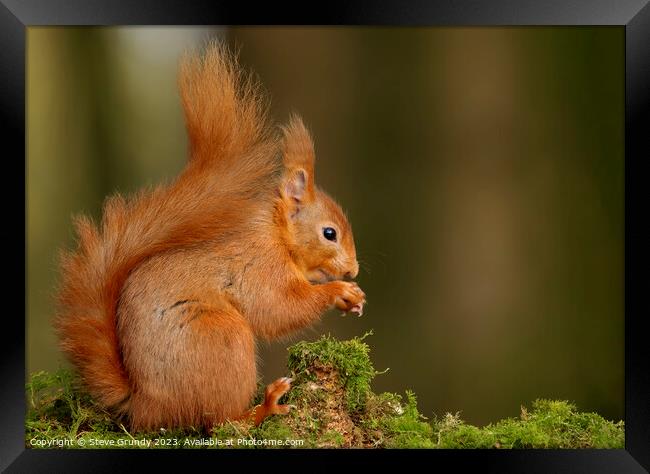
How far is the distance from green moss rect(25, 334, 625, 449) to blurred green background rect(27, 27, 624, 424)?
7 cm

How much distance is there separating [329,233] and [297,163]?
0.26m

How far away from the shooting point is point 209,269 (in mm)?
2566

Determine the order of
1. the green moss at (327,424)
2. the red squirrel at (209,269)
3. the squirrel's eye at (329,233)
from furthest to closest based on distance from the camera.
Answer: the squirrel's eye at (329,233) < the green moss at (327,424) < the red squirrel at (209,269)

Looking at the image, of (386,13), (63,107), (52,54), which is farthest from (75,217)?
(386,13)

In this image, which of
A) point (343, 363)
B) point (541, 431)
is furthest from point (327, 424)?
point (541, 431)

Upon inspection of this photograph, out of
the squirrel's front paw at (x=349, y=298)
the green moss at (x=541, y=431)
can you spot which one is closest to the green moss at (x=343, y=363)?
the squirrel's front paw at (x=349, y=298)

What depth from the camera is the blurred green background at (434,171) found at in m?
2.72

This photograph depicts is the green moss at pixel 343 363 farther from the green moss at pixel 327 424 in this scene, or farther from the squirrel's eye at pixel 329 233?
the squirrel's eye at pixel 329 233

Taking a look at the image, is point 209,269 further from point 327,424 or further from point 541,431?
point 541,431

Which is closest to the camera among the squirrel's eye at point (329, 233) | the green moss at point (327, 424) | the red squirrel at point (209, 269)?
the red squirrel at point (209, 269)

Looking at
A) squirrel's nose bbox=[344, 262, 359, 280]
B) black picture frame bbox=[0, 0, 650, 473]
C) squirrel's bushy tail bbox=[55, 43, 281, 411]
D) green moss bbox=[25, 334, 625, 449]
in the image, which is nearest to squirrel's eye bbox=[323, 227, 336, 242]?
squirrel's nose bbox=[344, 262, 359, 280]

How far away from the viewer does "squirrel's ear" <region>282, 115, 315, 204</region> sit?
2682 mm

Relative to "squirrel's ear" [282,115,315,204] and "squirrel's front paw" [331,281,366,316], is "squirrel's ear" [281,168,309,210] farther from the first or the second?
"squirrel's front paw" [331,281,366,316]

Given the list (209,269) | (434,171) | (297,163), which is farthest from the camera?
(434,171)
